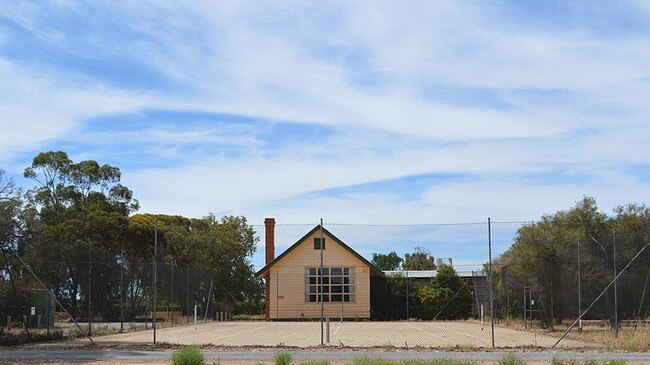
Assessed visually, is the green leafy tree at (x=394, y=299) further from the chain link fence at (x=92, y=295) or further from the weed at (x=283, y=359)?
the weed at (x=283, y=359)

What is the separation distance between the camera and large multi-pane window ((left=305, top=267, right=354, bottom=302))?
39844 millimetres

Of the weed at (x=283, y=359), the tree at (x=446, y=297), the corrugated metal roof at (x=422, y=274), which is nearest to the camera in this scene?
the weed at (x=283, y=359)

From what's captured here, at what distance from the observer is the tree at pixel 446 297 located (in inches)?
1599

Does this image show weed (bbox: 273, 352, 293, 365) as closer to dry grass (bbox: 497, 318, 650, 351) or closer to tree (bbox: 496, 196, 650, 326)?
dry grass (bbox: 497, 318, 650, 351)

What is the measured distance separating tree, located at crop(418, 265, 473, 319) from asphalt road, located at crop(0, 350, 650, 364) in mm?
21229

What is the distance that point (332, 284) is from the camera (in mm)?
42031

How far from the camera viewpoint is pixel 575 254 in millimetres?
27172

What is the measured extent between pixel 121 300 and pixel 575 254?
17.3 metres

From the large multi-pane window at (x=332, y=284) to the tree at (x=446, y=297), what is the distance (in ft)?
12.5

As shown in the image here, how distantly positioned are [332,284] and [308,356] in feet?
77.8

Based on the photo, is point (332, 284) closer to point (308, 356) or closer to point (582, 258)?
point (582, 258)

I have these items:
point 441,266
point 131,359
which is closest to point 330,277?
point 441,266

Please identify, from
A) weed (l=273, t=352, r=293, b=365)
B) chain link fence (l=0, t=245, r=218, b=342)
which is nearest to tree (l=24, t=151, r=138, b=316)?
chain link fence (l=0, t=245, r=218, b=342)

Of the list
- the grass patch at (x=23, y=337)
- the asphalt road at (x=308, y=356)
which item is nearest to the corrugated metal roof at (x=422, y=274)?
the asphalt road at (x=308, y=356)
